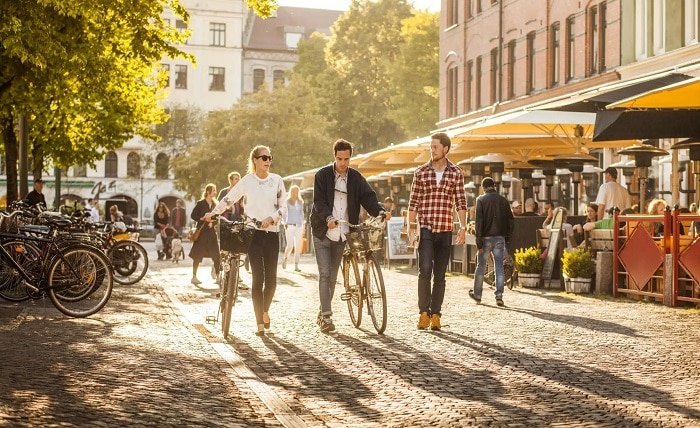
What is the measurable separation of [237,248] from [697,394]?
5102mm

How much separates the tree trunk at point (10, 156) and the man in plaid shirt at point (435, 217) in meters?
15.6

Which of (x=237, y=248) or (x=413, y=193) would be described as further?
(x=413, y=193)

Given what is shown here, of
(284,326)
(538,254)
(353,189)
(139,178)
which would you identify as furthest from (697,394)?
(139,178)

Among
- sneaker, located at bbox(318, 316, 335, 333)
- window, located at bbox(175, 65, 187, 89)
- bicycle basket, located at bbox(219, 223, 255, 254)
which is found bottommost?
sneaker, located at bbox(318, 316, 335, 333)

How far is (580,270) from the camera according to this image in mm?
19234

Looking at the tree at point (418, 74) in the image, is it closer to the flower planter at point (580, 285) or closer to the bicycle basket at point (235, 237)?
the flower planter at point (580, 285)

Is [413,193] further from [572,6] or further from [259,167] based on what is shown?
[572,6]

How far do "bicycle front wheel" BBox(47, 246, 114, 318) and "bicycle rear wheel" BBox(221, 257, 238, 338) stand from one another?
2251 millimetres

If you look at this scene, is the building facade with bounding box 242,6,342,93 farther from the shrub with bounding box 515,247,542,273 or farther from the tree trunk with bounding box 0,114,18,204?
the shrub with bounding box 515,247,542,273

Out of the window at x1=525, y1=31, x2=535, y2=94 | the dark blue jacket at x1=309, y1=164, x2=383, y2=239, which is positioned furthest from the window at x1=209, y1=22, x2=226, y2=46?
the dark blue jacket at x1=309, y1=164, x2=383, y2=239

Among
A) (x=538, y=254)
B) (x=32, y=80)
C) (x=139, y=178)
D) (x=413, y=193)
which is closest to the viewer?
(x=413, y=193)

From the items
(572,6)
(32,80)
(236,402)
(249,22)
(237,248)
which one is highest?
(249,22)

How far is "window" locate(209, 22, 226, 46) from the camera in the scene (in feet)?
301

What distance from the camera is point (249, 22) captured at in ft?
322
